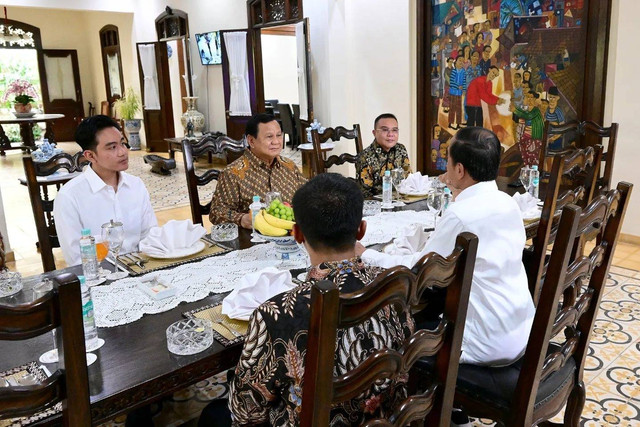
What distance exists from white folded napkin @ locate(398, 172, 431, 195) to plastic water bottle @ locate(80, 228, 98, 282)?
1780 mm

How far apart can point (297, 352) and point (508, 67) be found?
453 cm

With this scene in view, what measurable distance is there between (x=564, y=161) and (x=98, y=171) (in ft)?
6.72

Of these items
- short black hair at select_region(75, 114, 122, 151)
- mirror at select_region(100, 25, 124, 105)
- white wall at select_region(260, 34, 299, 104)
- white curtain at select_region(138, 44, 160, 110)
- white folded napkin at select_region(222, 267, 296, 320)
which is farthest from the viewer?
mirror at select_region(100, 25, 124, 105)

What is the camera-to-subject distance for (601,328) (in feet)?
9.84

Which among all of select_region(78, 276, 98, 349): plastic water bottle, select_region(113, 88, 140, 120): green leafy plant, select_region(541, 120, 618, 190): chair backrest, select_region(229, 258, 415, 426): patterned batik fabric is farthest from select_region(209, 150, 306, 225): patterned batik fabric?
select_region(113, 88, 140, 120): green leafy plant

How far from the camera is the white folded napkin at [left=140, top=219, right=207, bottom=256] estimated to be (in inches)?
83.8

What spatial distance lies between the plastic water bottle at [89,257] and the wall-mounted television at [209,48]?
23.7 ft

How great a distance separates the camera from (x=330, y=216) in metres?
1.23

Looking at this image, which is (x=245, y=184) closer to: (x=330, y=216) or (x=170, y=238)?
(x=170, y=238)

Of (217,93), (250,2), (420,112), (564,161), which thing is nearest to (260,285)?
(564,161)

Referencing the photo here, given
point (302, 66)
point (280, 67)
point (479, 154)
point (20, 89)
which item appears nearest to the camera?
point (479, 154)

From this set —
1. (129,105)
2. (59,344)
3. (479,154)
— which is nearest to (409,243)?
(479,154)

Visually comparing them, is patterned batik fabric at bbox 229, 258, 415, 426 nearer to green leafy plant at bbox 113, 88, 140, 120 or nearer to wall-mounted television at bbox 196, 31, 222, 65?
wall-mounted television at bbox 196, 31, 222, 65

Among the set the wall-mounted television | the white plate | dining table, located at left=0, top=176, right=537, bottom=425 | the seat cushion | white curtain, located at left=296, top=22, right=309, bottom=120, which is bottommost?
the seat cushion
